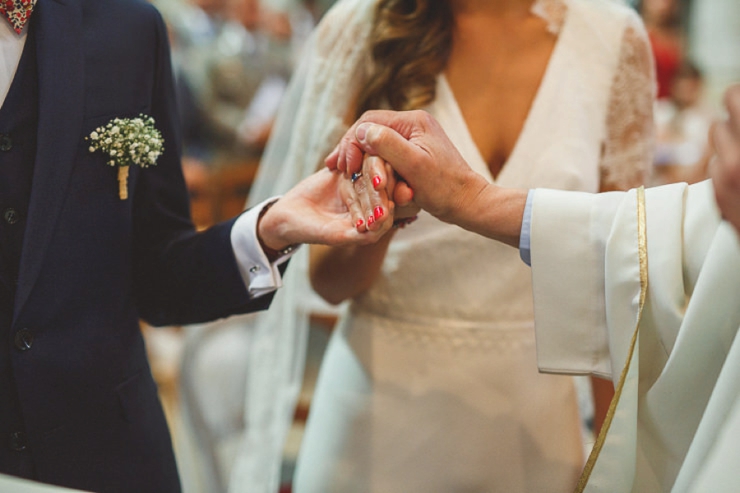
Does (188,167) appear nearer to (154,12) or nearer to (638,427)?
(154,12)

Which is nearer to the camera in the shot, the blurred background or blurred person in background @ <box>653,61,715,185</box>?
the blurred background

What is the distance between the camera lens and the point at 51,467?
1.08 metres

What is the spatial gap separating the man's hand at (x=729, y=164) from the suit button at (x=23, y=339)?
0.90 m

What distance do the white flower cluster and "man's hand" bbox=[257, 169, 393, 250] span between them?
0.70 ft

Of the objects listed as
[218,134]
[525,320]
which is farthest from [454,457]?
[218,134]

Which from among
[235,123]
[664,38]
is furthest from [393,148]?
[664,38]

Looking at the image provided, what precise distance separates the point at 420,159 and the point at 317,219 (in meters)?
0.19

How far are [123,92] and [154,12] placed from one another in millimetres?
160

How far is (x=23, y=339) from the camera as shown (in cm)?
103

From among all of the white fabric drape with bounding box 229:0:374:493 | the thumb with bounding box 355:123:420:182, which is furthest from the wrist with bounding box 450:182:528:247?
the white fabric drape with bounding box 229:0:374:493

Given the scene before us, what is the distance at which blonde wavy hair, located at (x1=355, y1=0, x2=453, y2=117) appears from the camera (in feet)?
4.93

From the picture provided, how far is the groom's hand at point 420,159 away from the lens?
1137 millimetres

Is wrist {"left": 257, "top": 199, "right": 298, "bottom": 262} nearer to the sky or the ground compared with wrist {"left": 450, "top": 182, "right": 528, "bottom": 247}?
nearer to the ground

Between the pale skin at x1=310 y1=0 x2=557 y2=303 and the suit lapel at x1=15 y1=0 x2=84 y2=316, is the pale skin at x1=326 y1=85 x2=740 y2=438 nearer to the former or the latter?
the pale skin at x1=310 y1=0 x2=557 y2=303
